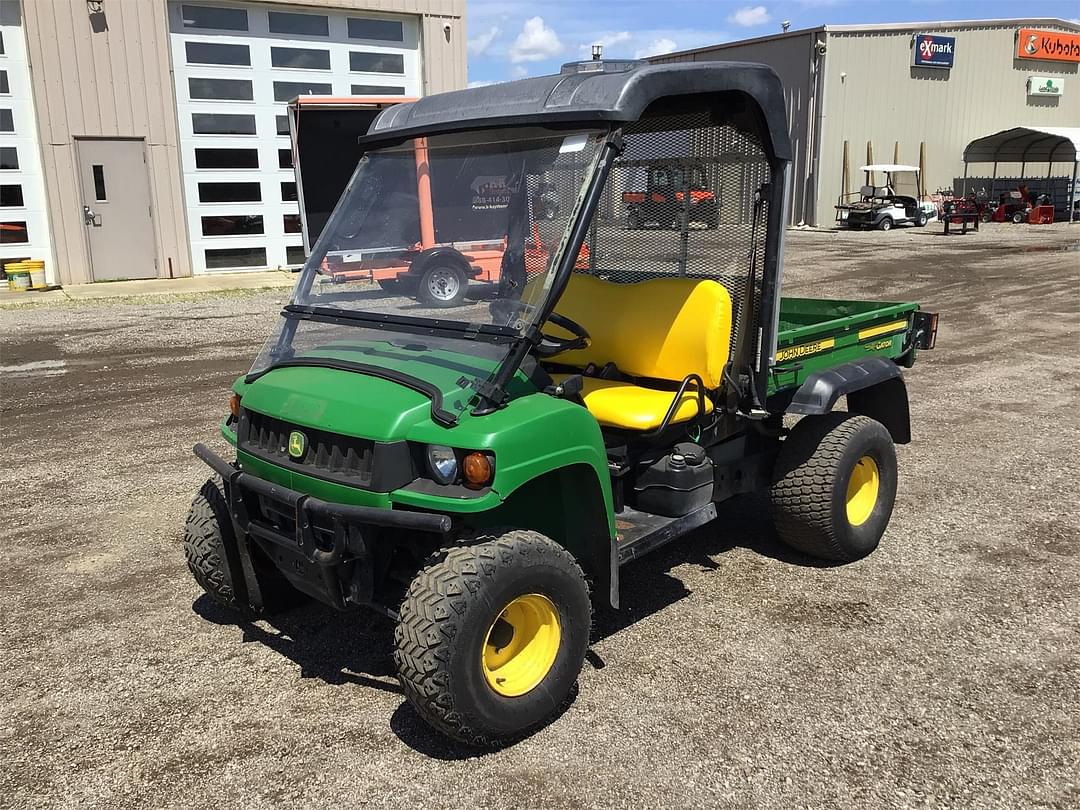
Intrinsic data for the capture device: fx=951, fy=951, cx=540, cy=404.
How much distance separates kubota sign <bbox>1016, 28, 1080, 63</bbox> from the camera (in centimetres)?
3259

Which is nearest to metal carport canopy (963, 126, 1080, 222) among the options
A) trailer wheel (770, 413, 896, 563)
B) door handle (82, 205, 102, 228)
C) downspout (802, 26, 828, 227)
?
downspout (802, 26, 828, 227)

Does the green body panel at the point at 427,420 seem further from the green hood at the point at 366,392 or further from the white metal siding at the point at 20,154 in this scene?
the white metal siding at the point at 20,154

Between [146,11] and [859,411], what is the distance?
46.1ft

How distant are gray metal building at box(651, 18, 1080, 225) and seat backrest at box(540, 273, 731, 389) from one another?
26.3 metres

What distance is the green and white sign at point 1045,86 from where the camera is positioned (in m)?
33.5

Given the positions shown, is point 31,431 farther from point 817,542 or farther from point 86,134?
point 86,134

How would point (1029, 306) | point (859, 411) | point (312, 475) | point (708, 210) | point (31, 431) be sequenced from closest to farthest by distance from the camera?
point (312, 475), point (708, 210), point (859, 411), point (31, 431), point (1029, 306)

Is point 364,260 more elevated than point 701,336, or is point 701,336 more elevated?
point 364,260

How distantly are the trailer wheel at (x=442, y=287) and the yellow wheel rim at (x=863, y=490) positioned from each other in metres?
2.29

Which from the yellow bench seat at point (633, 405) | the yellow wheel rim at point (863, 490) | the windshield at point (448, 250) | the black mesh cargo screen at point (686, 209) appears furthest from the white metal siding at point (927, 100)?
the windshield at point (448, 250)

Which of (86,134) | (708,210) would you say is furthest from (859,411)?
(86,134)

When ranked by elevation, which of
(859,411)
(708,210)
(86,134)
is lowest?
(859,411)

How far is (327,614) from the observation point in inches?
159

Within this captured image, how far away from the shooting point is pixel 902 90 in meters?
30.7
